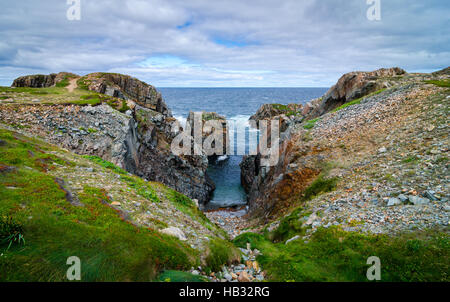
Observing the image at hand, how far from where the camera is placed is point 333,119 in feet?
82.8

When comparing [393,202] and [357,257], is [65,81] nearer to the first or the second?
[357,257]

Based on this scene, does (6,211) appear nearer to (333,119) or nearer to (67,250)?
(67,250)

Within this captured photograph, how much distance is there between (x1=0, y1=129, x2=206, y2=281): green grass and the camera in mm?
6207

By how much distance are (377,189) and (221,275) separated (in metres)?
10.1

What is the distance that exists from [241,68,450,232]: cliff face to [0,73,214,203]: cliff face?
17152 mm

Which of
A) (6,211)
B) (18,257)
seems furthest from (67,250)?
(6,211)

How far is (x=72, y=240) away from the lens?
7234mm

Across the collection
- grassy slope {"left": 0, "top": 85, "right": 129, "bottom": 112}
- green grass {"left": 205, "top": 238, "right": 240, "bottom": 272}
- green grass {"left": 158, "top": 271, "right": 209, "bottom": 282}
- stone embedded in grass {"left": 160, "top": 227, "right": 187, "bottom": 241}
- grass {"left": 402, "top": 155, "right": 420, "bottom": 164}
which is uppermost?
Result: grassy slope {"left": 0, "top": 85, "right": 129, "bottom": 112}

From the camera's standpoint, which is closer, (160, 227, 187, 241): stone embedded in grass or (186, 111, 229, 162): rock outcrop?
(160, 227, 187, 241): stone embedded in grass

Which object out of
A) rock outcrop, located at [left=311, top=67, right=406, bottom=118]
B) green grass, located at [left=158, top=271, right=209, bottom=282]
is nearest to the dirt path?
green grass, located at [left=158, top=271, right=209, bottom=282]

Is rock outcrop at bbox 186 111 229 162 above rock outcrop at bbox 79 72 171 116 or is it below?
below

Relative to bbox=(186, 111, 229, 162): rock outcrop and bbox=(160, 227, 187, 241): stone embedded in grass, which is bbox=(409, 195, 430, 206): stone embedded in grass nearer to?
bbox=(160, 227, 187, 241): stone embedded in grass

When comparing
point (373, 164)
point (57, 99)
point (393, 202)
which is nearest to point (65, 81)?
point (57, 99)

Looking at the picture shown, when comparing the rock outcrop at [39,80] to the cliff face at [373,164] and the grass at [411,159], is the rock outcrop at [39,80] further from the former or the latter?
the grass at [411,159]
